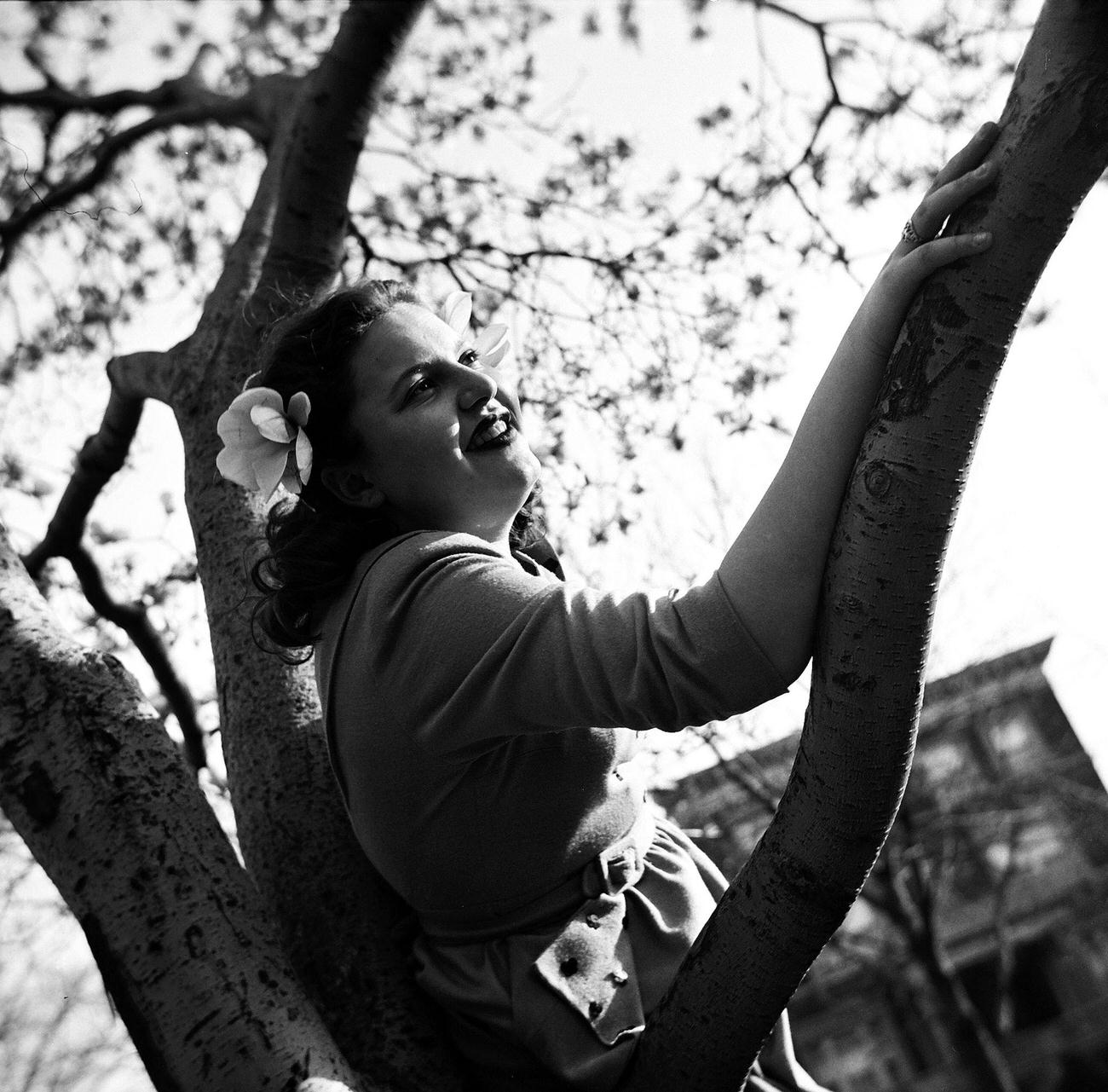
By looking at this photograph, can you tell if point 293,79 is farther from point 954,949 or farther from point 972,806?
point 954,949

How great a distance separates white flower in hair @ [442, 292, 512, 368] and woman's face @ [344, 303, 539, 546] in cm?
17

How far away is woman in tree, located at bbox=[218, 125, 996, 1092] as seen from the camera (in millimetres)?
1243

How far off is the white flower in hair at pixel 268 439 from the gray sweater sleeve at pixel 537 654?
0.50 metres

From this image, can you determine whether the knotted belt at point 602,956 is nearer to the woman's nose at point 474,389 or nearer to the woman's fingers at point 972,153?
the woman's nose at point 474,389

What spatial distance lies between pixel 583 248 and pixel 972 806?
10055 mm

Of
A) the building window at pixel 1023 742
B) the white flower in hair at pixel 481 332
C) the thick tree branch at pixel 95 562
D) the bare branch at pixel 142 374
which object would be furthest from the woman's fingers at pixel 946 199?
the building window at pixel 1023 742

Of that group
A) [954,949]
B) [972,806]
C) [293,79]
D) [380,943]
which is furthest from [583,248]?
[954,949]

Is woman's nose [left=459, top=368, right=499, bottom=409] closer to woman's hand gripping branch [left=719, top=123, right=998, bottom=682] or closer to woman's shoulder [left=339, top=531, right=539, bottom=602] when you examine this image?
woman's shoulder [left=339, top=531, right=539, bottom=602]

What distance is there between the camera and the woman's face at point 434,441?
180cm

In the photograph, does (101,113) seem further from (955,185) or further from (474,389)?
(955,185)

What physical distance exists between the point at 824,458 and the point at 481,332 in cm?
113

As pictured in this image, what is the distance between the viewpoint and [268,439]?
1.94m

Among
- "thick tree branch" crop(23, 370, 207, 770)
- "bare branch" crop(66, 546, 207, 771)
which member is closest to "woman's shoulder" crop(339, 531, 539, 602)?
"thick tree branch" crop(23, 370, 207, 770)

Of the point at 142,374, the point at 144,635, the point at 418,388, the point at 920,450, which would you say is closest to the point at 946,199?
the point at 920,450
